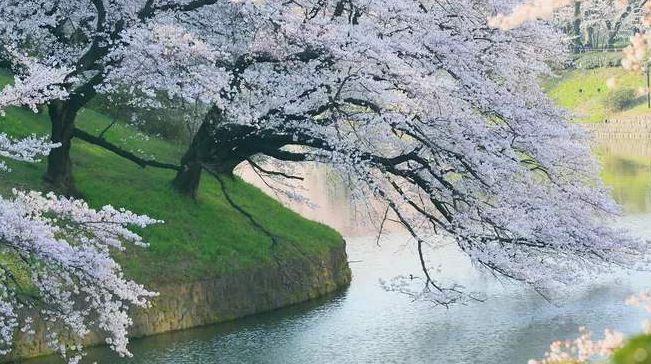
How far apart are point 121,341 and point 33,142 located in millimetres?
3204

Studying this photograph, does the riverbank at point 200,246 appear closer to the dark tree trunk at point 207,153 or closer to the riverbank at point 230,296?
the riverbank at point 230,296

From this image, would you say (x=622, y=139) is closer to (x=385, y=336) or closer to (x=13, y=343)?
(x=385, y=336)

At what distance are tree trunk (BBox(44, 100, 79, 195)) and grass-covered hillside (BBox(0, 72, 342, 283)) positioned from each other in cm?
36

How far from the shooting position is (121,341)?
13766 mm

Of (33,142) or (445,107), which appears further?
(445,107)

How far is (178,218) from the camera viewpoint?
22906 mm

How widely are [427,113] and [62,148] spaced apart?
8.62 metres

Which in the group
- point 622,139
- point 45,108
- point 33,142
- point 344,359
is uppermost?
point 622,139

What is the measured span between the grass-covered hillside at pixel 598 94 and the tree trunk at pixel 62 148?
62448 millimetres

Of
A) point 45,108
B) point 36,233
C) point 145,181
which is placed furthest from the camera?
point 45,108

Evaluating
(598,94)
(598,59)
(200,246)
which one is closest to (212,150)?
(200,246)

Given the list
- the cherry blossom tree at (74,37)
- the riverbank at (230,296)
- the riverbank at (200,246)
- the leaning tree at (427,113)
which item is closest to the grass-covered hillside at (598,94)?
the riverbank at (200,246)

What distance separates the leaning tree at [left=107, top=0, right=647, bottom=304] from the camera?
18.2 m

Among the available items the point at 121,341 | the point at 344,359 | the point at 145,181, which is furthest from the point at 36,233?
the point at 145,181
